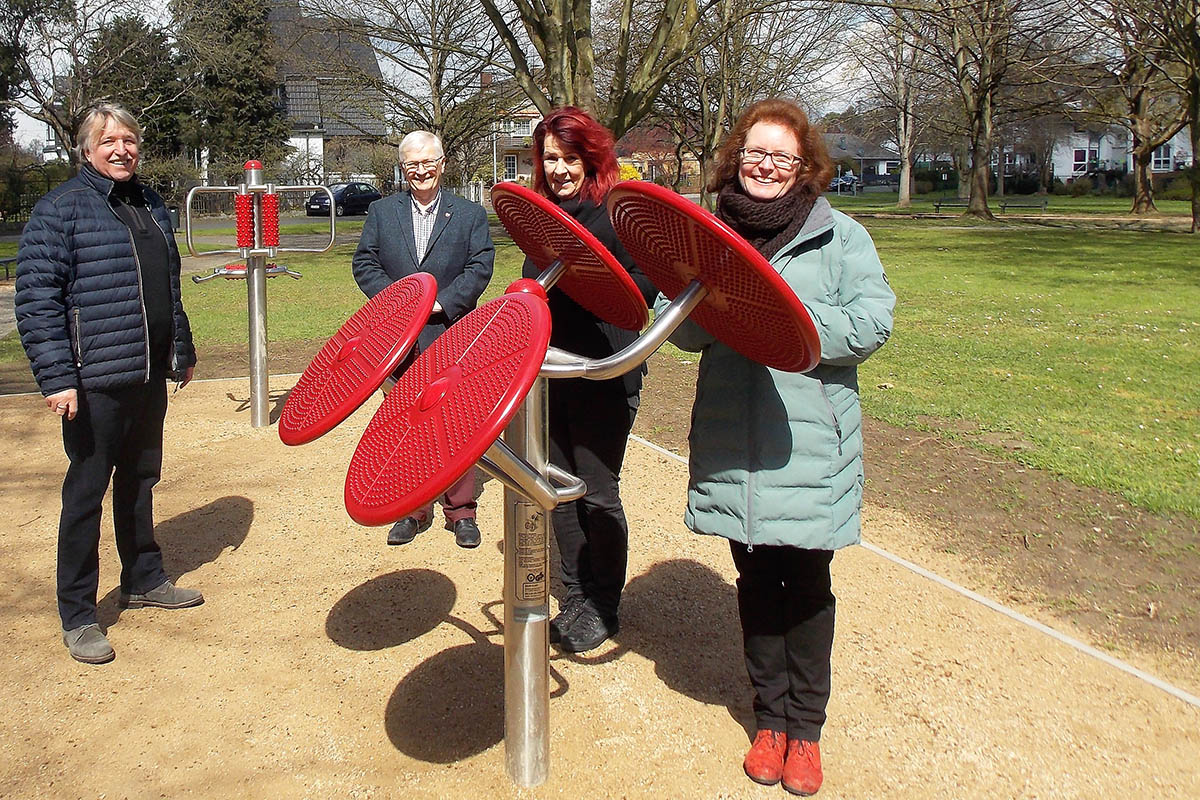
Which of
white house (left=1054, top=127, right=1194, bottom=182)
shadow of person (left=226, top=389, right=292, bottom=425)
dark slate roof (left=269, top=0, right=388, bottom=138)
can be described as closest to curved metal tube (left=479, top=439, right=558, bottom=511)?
shadow of person (left=226, top=389, right=292, bottom=425)

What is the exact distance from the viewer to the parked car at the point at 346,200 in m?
38.2

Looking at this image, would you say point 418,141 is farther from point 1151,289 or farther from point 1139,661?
point 1151,289

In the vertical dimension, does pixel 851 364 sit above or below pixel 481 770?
above

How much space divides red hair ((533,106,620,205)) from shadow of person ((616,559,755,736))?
5.17ft

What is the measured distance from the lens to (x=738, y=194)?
2.73m

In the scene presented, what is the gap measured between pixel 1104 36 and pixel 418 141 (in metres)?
28.8

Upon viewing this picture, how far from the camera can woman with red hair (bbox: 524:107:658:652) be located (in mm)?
3486

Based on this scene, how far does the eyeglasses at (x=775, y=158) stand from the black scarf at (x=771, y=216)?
0.21 feet

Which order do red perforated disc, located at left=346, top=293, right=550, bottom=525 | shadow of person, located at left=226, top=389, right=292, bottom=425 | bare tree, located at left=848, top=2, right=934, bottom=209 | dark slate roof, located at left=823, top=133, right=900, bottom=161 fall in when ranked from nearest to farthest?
1. red perforated disc, located at left=346, top=293, right=550, bottom=525
2. shadow of person, located at left=226, top=389, right=292, bottom=425
3. bare tree, located at left=848, top=2, right=934, bottom=209
4. dark slate roof, located at left=823, top=133, right=900, bottom=161

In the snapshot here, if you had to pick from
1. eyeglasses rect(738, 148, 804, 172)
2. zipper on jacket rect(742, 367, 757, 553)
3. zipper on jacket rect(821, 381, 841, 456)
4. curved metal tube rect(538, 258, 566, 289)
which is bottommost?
zipper on jacket rect(742, 367, 757, 553)

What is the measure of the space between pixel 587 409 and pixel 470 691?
3.29 feet

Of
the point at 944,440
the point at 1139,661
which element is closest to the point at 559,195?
the point at 1139,661

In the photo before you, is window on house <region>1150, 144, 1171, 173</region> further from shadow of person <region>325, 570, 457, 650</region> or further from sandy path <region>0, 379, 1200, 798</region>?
shadow of person <region>325, 570, 457, 650</region>

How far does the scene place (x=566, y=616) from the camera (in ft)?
12.5
